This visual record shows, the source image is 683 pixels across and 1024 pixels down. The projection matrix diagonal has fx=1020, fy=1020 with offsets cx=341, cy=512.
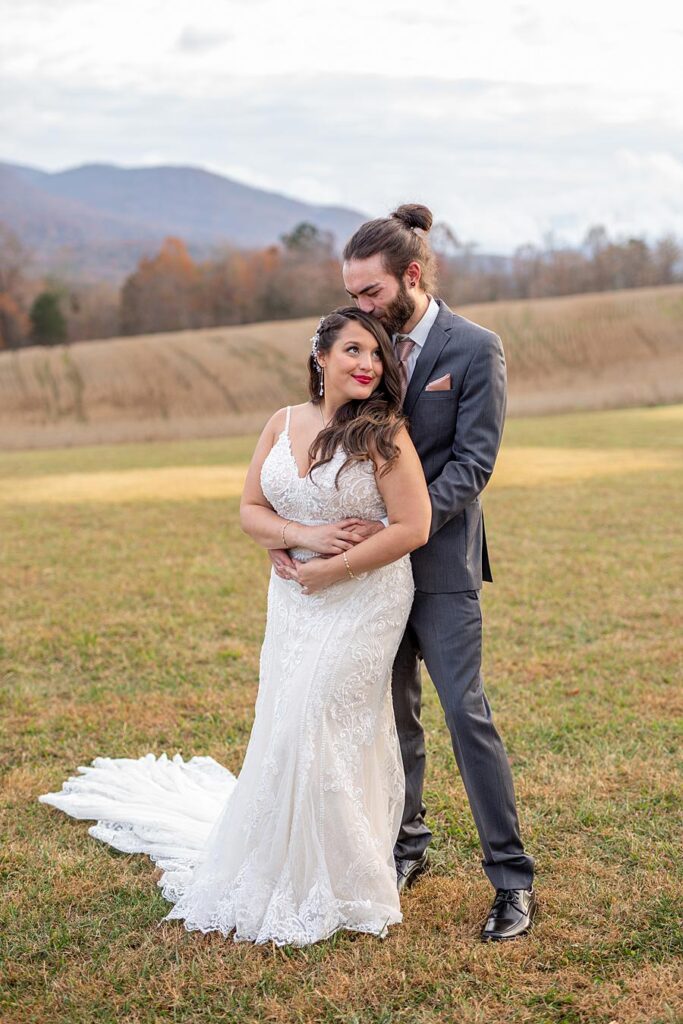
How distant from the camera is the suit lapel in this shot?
13.1ft

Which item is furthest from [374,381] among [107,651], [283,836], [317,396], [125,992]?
[107,651]

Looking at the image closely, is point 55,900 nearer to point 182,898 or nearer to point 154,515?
point 182,898

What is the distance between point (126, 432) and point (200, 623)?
2774 cm

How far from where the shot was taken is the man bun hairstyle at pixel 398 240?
12.3 feet

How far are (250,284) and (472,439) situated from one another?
66930 millimetres

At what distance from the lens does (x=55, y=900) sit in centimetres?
434

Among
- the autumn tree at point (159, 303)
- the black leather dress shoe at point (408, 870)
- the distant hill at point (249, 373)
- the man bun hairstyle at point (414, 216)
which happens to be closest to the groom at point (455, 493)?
the man bun hairstyle at point (414, 216)

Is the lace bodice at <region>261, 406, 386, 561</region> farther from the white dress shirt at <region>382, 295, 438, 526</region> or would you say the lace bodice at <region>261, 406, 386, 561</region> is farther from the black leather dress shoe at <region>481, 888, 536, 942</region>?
the black leather dress shoe at <region>481, 888, 536, 942</region>

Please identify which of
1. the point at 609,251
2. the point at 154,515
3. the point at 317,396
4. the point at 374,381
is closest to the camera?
the point at 374,381

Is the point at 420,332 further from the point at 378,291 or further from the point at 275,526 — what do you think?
the point at 275,526

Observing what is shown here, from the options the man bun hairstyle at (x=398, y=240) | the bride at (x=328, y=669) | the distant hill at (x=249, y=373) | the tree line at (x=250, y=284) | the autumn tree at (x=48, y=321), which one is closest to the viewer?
the man bun hairstyle at (x=398, y=240)

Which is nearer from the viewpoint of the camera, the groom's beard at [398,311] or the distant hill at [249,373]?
the groom's beard at [398,311]

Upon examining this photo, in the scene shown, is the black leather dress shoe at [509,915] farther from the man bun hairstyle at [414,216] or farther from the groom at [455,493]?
the man bun hairstyle at [414,216]

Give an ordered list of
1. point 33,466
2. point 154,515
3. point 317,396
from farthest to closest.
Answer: point 33,466, point 154,515, point 317,396
